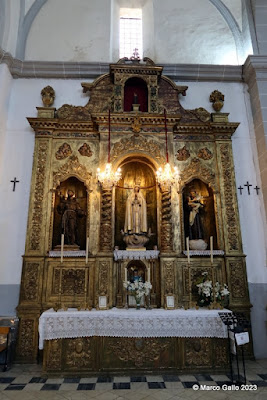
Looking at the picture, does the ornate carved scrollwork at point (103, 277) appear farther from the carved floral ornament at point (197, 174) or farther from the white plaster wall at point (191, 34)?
the white plaster wall at point (191, 34)

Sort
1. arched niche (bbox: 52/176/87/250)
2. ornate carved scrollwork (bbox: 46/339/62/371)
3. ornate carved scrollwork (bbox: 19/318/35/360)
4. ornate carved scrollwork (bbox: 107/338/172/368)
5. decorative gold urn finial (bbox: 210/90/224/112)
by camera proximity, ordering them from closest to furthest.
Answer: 1. ornate carved scrollwork (bbox: 46/339/62/371)
2. ornate carved scrollwork (bbox: 107/338/172/368)
3. ornate carved scrollwork (bbox: 19/318/35/360)
4. arched niche (bbox: 52/176/87/250)
5. decorative gold urn finial (bbox: 210/90/224/112)

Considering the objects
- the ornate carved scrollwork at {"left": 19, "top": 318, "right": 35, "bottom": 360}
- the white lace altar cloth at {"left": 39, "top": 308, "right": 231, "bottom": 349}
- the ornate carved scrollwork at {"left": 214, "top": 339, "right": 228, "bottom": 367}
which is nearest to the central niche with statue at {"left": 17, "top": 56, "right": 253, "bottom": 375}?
the ornate carved scrollwork at {"left": 19, "top": 318, "right": 35, "bottom": 360}

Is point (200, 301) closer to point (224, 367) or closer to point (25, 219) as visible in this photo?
point (224, 367)

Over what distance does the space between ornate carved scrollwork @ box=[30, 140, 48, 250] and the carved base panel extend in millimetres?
2333

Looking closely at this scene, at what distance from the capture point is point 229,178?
7.18 meters

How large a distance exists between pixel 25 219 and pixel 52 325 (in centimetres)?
273

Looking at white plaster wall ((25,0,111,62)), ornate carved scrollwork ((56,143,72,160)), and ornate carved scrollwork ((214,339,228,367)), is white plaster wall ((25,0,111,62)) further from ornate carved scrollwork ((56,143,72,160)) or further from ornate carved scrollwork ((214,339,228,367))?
ornate carved scrollwork ((214,339,228,367))

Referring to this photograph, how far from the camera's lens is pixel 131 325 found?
5156mm

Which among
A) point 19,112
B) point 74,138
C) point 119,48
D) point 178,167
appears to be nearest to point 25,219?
point 74,138

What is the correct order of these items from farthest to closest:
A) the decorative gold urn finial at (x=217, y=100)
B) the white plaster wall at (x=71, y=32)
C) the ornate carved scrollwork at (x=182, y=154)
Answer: the white plaster wall at (x=71, y=32) < the decorative gold urn finial at (x=217, y=100) < the ornate carved scrollwork at (x=182, y=154)

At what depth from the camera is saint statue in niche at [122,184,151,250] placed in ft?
21.8

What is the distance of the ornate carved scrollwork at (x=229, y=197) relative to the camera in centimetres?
681

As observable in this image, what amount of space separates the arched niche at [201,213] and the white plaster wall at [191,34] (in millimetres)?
3893

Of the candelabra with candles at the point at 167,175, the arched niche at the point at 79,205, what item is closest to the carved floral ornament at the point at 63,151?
the arched niche at the point at 79,205
